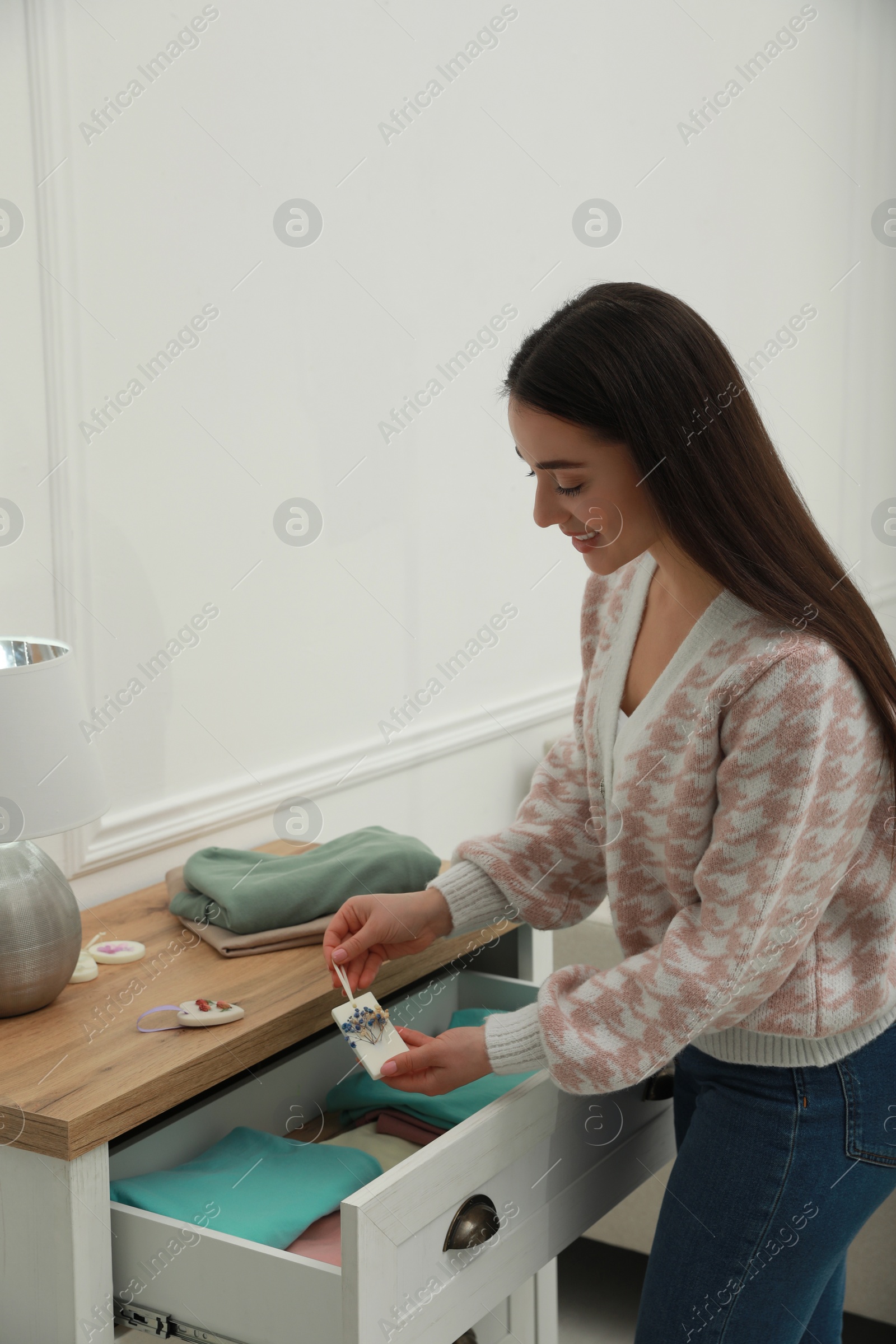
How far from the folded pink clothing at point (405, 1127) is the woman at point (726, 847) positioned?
18cm

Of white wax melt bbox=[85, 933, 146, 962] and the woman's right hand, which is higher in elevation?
the woman's right hand

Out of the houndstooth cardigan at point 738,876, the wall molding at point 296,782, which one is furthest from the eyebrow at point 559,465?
the wall molding at point 296,782

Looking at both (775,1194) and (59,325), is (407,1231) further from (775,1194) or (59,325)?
(59,325)

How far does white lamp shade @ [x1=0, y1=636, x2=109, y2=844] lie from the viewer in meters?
1.04

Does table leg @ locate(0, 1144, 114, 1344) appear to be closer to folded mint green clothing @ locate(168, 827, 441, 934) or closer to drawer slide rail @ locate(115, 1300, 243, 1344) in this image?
drawer slide rail @ locate(115, 1300, 243, 1344)

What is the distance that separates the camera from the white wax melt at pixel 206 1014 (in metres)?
1.07

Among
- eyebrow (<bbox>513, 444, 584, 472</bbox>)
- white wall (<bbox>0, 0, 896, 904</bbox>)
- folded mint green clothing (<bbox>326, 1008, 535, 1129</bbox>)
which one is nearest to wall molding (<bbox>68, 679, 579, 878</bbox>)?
white wall (<bbox>0, 0, 896, 904</bbox>)

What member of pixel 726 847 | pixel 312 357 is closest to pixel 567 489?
pixel 726 847

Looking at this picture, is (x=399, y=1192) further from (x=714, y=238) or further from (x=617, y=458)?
(x=714, y=238)

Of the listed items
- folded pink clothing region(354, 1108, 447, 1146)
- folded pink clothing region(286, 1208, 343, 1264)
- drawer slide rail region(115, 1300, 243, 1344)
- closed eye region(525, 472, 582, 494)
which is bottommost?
drawer slide rail region(115, 1300, 243, 1344)

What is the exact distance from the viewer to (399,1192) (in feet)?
2.86

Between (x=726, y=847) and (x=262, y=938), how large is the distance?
58 cm

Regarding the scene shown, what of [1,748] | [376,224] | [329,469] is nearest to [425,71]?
[376,224]

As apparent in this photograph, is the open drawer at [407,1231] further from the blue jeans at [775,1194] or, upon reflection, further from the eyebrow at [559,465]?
Answer: the eyebrow at [559,465]
